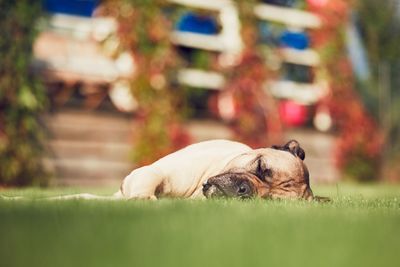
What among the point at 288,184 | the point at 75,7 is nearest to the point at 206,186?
the point at 288,184

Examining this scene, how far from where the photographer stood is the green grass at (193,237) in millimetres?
2027

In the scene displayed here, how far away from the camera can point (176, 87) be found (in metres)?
10.3

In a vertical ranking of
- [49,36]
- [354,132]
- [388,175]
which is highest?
[49,36]

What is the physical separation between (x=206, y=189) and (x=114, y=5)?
6184mm

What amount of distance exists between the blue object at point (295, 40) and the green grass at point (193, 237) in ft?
29.6

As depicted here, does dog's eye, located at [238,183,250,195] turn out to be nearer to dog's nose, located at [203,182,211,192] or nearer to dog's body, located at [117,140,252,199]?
dog's nose, located at [203,182,211,192]

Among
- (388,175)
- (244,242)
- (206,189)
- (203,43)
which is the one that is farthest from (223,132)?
(244,242)

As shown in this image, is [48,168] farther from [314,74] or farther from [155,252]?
[155,252]

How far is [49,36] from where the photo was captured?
987 cm

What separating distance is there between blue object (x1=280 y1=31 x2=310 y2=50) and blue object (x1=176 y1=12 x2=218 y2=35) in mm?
1347

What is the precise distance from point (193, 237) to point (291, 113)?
931 centimetres

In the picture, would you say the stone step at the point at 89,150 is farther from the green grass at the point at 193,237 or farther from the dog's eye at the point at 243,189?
the green grass at the point at 193,237

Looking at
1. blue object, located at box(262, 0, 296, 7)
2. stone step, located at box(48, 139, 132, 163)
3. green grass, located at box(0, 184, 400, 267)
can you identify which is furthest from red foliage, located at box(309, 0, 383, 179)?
green grass, located at box(0, 184, 400, 267)

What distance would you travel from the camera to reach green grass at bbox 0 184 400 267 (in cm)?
203
